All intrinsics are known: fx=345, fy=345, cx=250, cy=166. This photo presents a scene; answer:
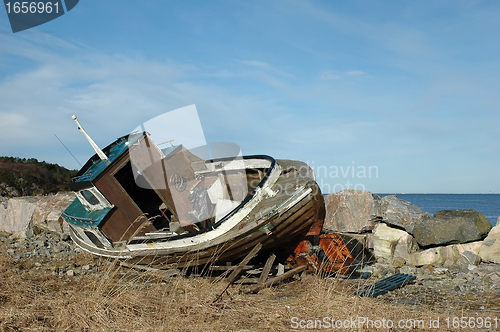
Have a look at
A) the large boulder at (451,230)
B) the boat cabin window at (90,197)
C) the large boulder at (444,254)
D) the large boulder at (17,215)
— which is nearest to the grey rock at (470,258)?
the large boulder at (444,254)

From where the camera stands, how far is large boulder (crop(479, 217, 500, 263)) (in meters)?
8.69

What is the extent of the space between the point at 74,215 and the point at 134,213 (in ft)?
5.53

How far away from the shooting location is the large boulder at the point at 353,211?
38.1 feet

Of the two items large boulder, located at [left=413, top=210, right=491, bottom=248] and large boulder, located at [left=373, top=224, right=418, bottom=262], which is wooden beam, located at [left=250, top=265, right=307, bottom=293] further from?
large boulder, located at [left=413, top=210, right=491, bottom=248]

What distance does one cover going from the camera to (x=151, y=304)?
16.8 ft

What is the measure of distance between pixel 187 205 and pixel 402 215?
263 inches

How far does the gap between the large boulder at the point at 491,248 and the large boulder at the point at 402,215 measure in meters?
1.85

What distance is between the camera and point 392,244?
1059cm

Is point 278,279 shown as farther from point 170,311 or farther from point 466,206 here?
point 466,206

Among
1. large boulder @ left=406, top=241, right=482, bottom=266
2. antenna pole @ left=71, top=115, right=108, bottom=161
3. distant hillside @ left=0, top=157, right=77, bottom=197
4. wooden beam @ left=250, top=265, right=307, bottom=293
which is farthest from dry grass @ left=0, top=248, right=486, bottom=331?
distant hillside @ left=0, top=157, right=77, bottom=197

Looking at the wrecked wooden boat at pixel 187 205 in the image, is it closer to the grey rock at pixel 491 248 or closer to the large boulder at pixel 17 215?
the grey rock at pixel 491 248

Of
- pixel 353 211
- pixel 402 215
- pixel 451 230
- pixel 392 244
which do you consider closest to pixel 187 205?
pixel 353 211

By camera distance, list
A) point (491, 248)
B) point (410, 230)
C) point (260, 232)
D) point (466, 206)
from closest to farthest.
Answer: point (260, 232) < point (491, 248) < point (410, 230) < point (466, 206)

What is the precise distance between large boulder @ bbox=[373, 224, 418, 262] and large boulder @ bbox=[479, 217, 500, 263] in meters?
1.75
